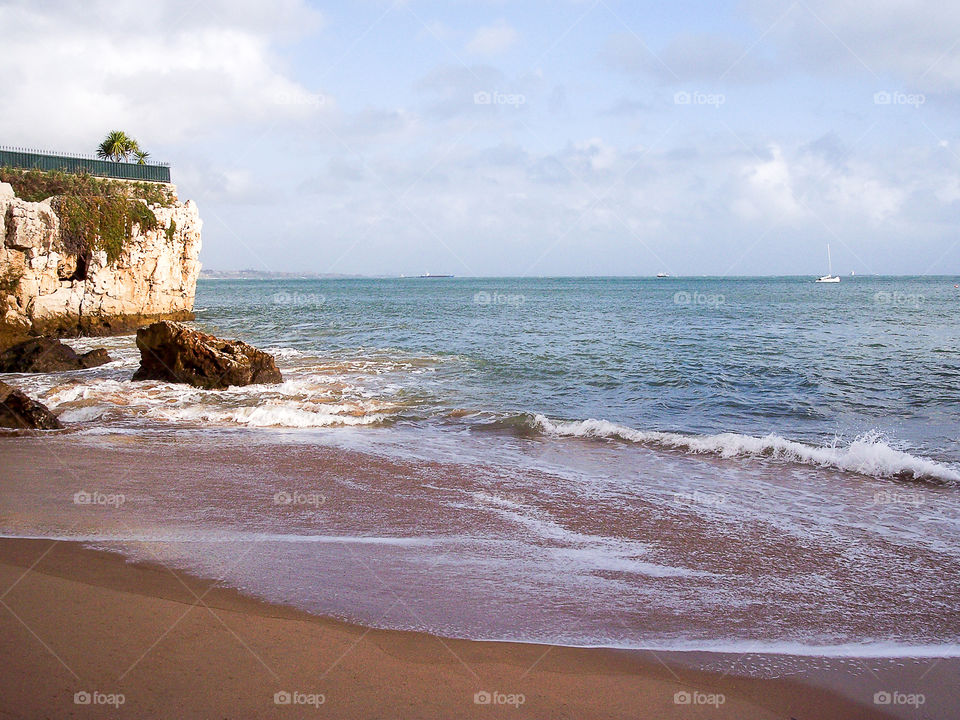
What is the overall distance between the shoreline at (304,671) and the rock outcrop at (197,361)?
11.6 m

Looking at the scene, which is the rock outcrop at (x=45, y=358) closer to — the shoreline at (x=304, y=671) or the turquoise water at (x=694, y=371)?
the turquoise water at (x=694, y=371)

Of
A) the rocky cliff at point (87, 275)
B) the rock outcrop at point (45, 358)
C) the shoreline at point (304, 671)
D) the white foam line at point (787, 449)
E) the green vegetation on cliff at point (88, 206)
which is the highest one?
the green vegetation on cliff at point (88, 206)

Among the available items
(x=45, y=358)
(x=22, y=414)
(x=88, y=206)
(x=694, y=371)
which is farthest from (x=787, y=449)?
(x=88, y=206)

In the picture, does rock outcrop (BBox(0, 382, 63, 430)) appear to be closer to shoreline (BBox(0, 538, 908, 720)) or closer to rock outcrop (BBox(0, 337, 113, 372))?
shoreline (BBox(0, 538, 908, 720))

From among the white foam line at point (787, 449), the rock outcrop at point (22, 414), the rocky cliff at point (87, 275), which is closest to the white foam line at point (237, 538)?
the rock outcrop at point (22, 414)

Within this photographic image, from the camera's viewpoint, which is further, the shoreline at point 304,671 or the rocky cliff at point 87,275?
the rocky cliff at point 87,275

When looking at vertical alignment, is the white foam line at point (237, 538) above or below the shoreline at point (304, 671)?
below

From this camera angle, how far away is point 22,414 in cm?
1120

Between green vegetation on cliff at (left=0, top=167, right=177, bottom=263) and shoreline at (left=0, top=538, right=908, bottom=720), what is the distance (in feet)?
85.0

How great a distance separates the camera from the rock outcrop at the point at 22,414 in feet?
36.3

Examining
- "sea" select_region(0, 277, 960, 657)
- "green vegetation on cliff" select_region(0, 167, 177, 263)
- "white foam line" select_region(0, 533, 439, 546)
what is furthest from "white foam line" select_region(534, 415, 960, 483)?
"green vegetation on cliff" select_region(0, 167, 177, 263)

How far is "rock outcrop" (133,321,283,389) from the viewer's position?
53.3 feet

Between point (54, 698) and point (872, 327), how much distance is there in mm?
39363

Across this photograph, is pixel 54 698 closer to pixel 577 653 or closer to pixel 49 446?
pixel 577 653
